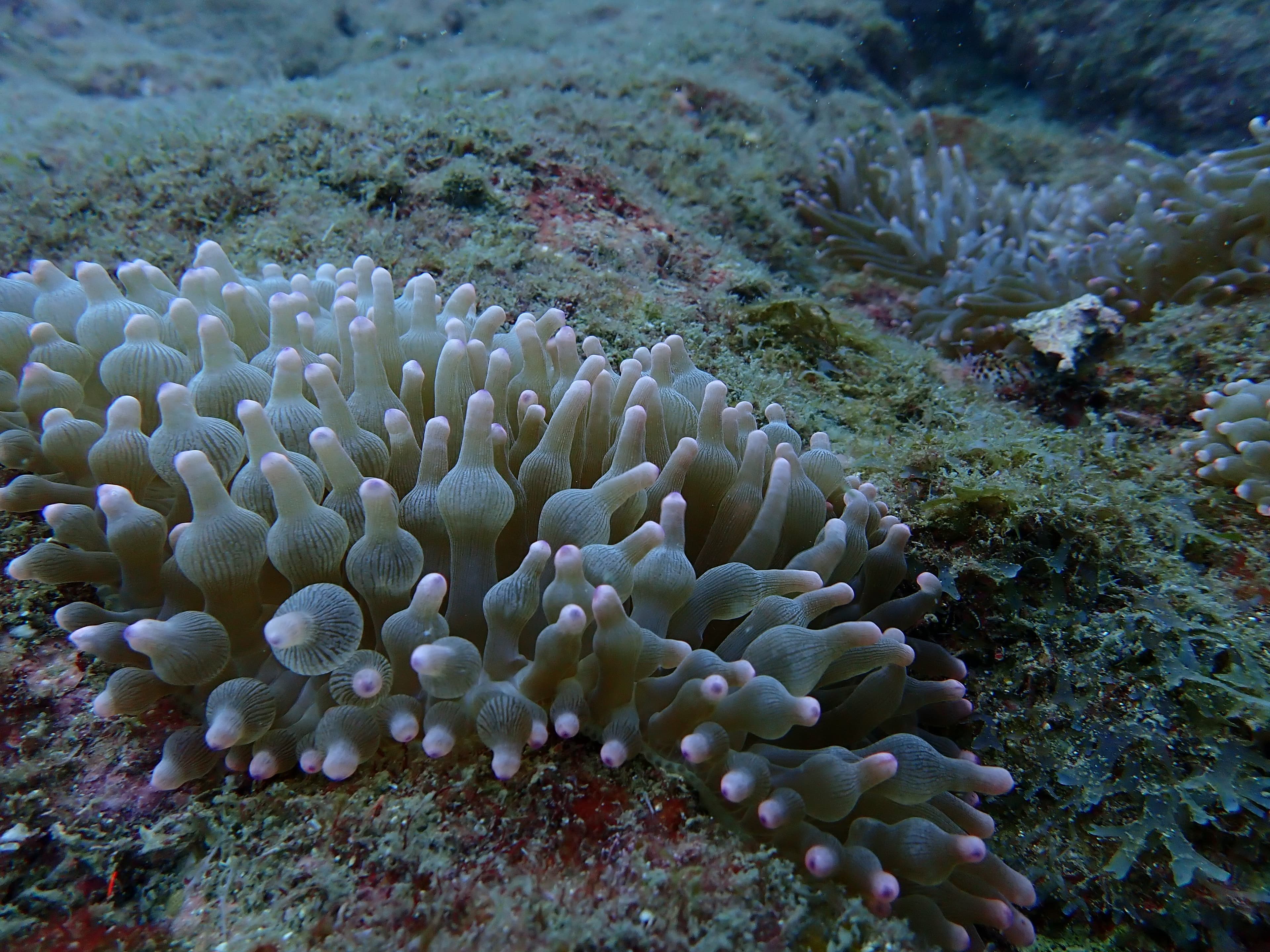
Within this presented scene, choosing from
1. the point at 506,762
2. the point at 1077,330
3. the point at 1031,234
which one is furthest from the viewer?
the point at 1031,234

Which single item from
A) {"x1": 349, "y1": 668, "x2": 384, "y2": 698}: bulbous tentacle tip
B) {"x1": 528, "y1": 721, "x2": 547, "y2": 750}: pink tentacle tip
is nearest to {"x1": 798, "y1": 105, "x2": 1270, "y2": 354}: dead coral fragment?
{"x1": 528, "y1": 721, "x2": 547, "y2": 750}: pink tentacle tip

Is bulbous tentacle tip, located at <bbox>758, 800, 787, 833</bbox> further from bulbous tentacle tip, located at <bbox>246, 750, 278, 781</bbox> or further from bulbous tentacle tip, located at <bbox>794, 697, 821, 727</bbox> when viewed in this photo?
bulbous tentacle tip, located at <bbox>246, 750, 278, 781</bbox>

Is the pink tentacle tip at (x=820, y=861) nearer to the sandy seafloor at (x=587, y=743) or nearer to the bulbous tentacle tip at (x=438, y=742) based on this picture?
the sandy seafloor at (x=587, y=743)

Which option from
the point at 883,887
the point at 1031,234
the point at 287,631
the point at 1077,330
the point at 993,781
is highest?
the point at 1031,234

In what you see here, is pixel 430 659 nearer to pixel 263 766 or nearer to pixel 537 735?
pixel 537 735

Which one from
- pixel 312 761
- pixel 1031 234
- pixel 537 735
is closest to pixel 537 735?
pixel 537 735

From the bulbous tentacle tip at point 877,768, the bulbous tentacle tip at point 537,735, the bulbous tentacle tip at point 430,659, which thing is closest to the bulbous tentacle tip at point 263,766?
the bulbous tentacle tip at point 430,659

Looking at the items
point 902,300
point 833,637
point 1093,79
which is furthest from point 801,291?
point 1093,79
